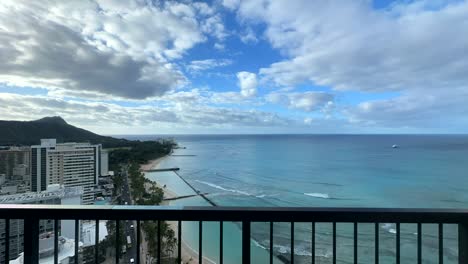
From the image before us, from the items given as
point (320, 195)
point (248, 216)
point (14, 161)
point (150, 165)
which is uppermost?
point (248, 216)

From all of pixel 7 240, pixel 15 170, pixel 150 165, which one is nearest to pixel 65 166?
pixel 15 170

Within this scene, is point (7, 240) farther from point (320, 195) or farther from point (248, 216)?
point (320, 195)

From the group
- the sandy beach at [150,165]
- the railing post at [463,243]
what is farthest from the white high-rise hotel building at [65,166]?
the sandy beach at [150,165]

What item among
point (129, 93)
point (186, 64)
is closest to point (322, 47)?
point (186, 64)

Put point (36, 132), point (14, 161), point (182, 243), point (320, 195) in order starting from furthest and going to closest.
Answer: point (320, 195), point (36, 132), point (14, 161), point (182, 243)

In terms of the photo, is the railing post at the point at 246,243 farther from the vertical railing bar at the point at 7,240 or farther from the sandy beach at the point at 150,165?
the sandy beach at the point at 150,165

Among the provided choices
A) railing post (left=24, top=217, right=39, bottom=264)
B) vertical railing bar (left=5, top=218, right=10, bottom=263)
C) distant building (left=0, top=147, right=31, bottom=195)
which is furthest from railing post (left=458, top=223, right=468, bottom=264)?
distant building (left=0, top=147, right=31, bottom=195)

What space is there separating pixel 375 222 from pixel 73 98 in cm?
1052

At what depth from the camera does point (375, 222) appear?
1.13m

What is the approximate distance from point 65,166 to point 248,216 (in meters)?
6.40

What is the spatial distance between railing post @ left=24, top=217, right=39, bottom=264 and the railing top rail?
4 cm

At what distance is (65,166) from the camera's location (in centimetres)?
612

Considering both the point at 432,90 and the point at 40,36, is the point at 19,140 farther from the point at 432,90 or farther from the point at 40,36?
the point at 432,90

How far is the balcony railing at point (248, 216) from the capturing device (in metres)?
1.16
